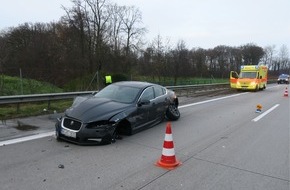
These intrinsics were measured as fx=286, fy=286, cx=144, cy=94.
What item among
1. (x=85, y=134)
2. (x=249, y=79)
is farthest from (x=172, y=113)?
(x=249, y=79)

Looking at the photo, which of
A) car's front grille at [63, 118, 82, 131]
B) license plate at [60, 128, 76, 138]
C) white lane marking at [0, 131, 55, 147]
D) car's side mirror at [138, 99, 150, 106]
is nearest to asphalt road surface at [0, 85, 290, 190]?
white lane marking at [0, 131, 55, 147]

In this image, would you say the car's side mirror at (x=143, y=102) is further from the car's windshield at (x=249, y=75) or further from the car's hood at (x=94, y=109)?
the car's windshield at (x=249, y=75)

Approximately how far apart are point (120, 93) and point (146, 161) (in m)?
3.08

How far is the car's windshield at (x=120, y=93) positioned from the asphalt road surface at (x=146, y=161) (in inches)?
41.0

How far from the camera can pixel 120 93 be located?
26.8ft

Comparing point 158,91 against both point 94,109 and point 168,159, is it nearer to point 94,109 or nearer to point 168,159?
point 94,109

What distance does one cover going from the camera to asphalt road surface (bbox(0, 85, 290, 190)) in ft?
14.5

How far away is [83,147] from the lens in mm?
6250

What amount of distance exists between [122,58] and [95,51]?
3.81 meters

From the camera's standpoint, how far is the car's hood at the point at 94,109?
21.4 ft

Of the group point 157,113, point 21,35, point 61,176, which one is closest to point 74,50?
point 21,35

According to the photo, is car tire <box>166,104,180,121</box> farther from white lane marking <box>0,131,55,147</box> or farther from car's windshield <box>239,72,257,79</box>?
car's windshield <box>239,72,257,79</box>

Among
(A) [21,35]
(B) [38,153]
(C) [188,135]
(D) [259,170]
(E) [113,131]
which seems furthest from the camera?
(A) [21,35]

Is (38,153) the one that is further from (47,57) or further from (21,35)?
(21,35)
